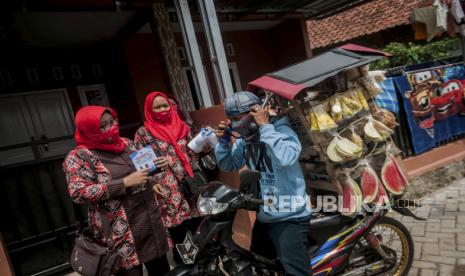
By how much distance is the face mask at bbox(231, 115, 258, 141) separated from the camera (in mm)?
1880

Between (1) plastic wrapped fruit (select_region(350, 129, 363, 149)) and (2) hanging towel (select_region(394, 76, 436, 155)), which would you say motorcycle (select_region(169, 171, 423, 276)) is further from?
(2) hanging towel (select_region(394, 76, 436, 155))

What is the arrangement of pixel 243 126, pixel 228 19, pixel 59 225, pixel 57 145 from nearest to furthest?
pixel 243 126 < pixel 59 225 < pixel 228 19 < pixel 57 145

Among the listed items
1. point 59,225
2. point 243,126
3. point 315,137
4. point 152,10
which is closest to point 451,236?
point 315,137

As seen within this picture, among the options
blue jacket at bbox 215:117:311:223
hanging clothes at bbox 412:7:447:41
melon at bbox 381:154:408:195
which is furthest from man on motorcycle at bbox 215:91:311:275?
hanging clothes at bbox 412:7:447:41

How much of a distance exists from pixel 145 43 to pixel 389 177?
17.1 feet

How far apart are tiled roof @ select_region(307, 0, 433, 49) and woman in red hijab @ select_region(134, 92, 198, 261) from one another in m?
10.8

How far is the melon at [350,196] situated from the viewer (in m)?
2.21

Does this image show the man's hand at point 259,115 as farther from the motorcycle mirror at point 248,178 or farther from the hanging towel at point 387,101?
the hanging towel at point 387,101

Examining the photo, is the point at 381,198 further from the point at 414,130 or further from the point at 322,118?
the point at 414,130

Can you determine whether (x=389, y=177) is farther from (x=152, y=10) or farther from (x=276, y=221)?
(x=152, y=10)

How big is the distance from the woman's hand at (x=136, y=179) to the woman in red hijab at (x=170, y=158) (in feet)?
1.57

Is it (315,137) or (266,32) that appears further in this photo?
(266,32)

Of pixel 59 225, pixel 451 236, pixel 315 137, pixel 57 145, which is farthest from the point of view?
pixel 57 145

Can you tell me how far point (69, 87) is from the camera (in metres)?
6.05
